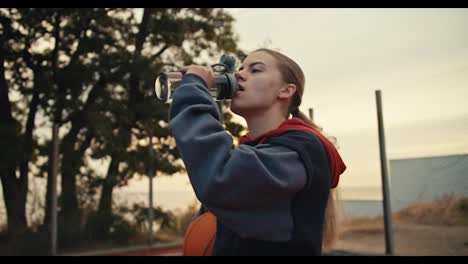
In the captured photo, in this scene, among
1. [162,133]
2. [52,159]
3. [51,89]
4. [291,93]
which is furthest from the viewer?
[162,133]

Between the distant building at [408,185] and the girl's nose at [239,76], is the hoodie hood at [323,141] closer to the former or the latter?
the girl's nose at [239,76]

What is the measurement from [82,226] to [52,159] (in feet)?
6.26

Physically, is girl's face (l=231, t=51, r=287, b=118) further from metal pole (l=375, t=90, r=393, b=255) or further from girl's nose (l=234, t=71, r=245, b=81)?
metal pole (l=375, t=90, r=393, b=255)

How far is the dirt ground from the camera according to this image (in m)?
5.73

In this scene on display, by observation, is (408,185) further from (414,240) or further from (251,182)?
(251,182)

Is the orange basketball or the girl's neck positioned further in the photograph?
the girl's neck

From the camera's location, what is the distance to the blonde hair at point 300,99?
4.38ft

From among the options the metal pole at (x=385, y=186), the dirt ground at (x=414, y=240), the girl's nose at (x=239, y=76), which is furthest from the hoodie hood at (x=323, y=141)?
the metal pole at (x=385, y=186)

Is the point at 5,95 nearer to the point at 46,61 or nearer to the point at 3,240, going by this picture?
the point at 46,61

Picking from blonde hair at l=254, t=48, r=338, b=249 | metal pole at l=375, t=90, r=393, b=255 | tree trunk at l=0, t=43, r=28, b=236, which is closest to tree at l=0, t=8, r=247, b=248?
tree trunk at l=0, t=43, r=28, b=236

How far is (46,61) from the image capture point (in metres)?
9.99

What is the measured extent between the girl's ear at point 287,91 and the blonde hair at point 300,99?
0.7 inches

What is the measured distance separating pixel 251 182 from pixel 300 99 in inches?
17.2
